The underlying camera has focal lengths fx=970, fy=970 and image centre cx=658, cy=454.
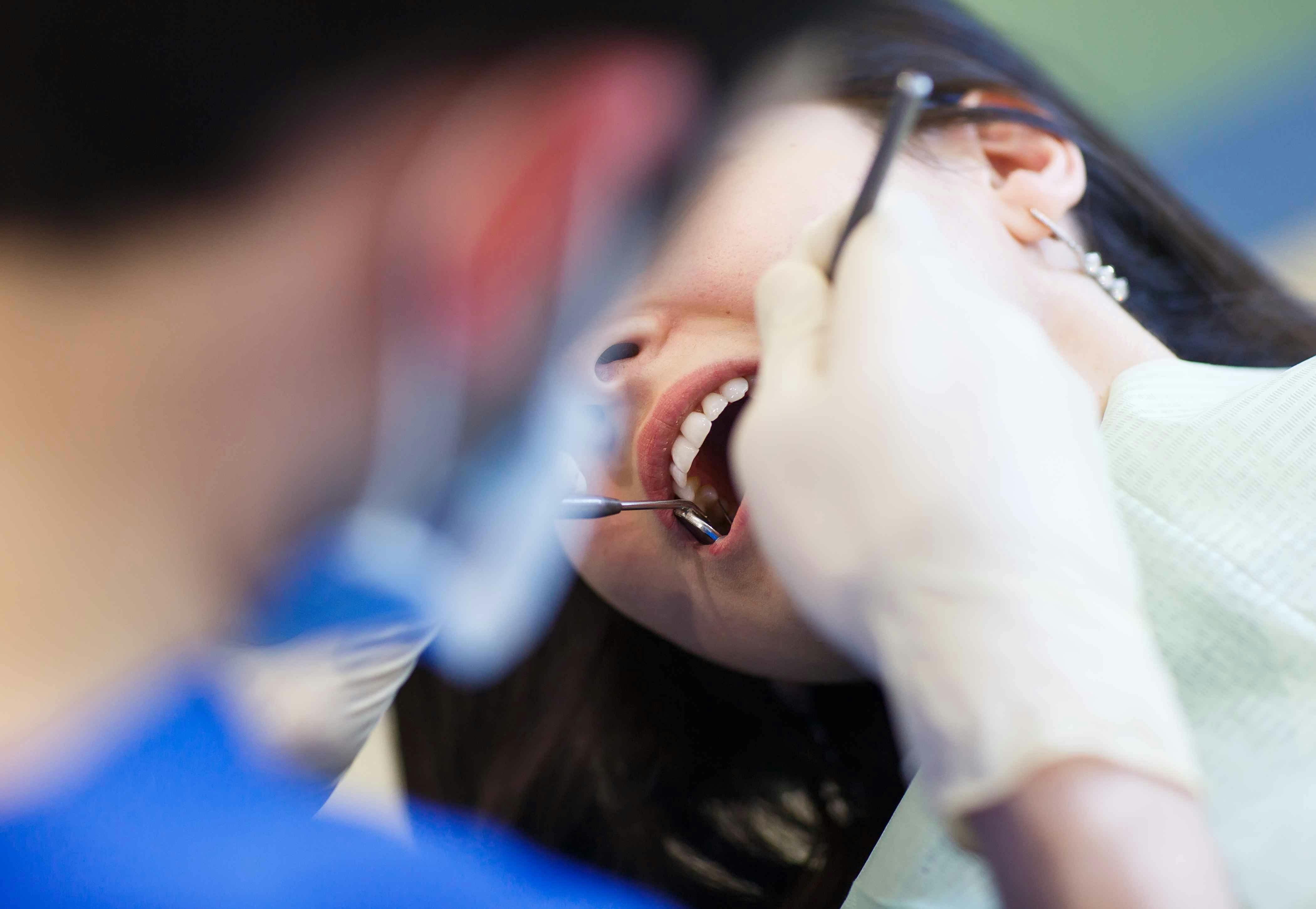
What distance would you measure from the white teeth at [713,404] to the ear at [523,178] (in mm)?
137

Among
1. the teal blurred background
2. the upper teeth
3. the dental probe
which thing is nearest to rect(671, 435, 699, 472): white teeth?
the upper teeth

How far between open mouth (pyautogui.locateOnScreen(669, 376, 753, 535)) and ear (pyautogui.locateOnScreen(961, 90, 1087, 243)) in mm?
252

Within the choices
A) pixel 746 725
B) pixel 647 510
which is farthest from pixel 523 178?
pixel 746 725

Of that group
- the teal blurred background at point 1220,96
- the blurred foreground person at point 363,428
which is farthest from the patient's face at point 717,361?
the teal blurred background at point 1220,96

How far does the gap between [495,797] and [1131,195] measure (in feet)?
2.96

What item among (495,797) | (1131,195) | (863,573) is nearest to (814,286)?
(863,573)

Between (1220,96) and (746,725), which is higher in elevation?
(1220,96)

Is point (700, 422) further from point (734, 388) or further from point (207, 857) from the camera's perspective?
point (207, 857)

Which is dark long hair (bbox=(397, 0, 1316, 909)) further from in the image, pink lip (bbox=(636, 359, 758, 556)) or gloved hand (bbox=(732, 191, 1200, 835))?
gloved hand (bbox=(732, 191, 1200, 835))

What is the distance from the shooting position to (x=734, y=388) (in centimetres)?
73

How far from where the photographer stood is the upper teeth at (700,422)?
2.39 ft

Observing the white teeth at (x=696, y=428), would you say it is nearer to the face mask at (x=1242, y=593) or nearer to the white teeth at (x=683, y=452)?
the white teeth at (x=683, y=452)

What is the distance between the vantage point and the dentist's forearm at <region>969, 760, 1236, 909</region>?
15.0 inches

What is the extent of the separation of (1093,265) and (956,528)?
18.3 inches
